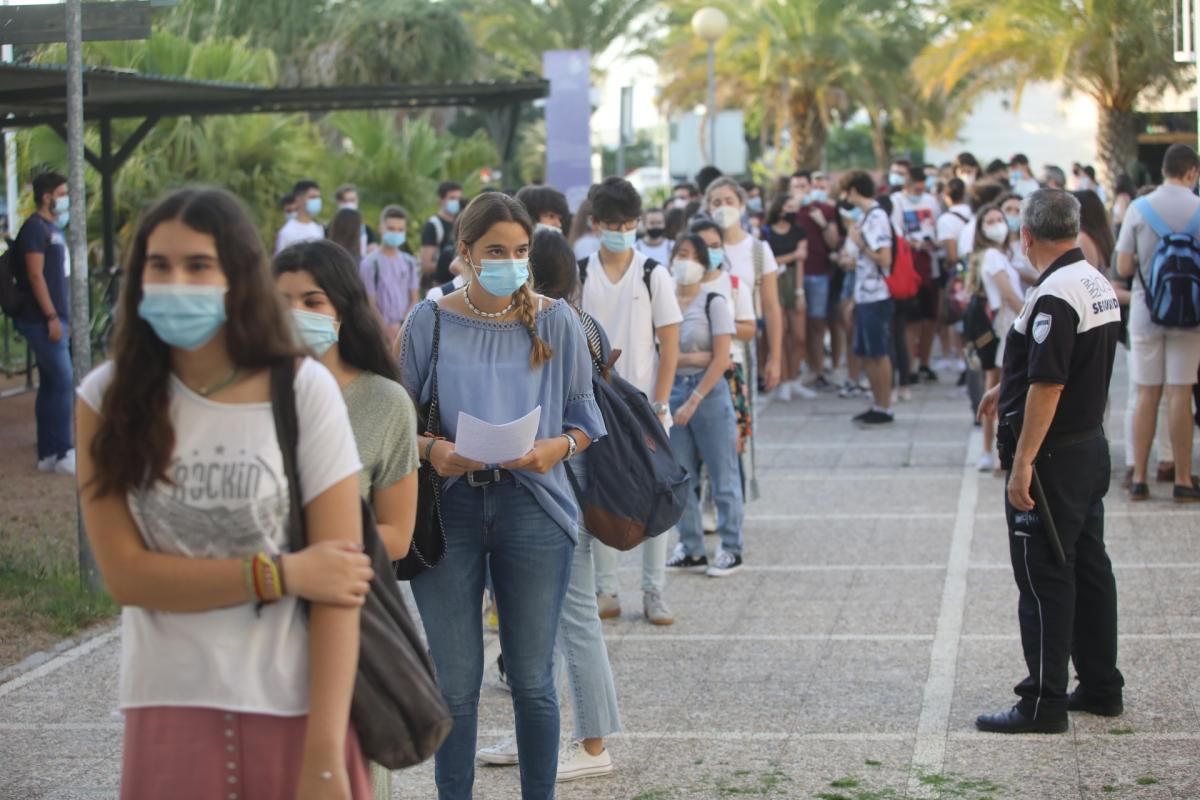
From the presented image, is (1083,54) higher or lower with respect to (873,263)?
higher

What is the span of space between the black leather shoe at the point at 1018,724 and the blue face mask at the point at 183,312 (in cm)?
388

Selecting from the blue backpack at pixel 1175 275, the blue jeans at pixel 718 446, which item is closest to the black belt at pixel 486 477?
the blue jeans at pixel 718 446

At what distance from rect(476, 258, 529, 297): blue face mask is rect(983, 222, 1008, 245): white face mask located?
281 inches

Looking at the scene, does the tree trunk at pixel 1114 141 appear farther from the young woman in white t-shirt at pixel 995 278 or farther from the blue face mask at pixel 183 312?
the blue face mask at pixel 183 312

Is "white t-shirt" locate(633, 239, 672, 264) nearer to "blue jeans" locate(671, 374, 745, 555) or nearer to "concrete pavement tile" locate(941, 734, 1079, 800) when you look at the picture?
"blue jeans" locate(671, 374, 745, 555)

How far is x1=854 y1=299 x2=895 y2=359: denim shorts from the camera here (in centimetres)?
1419

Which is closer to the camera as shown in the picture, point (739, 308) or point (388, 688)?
point (388, 688)

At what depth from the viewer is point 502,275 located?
15.3ft

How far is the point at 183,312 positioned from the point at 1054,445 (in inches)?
150

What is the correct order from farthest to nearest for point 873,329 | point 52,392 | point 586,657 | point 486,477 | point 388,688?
point 873,329
point 52,392
point 586,657
point 486,477
point 388,688

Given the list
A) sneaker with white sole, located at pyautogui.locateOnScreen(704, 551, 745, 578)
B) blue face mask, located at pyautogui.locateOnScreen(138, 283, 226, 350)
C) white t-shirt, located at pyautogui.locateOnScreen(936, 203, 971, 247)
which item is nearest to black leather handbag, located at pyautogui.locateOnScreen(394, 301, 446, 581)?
blue face mask, located at pyautogui.locateOnScreen(138, 283, 226, 350)

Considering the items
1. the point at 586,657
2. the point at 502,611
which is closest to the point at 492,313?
the point at 502,611

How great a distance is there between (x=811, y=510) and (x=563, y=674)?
158 inches

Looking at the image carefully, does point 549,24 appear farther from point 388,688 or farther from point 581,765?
point 388,688
